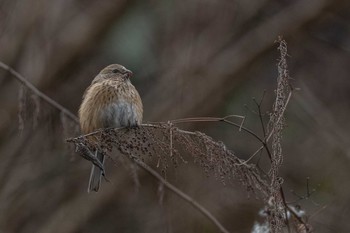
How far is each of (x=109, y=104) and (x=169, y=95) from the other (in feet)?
8.82

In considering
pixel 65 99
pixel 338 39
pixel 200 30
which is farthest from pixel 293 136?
pixel 65 99

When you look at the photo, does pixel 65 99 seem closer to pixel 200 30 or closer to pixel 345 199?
pixel 200 30

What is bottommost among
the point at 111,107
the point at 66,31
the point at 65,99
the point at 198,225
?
the point at 198,225

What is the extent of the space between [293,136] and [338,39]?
1287 mm

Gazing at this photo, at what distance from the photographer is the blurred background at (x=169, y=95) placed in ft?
30.0

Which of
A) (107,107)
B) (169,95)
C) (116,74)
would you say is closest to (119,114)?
(107,107)

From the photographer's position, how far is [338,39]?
11078 mm

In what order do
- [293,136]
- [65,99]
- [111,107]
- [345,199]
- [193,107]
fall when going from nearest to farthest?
[111,107] → [193,107] → [345,199] → [65,99] → [293,136]

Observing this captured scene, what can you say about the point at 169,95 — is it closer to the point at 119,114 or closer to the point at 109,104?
the point at 109,104

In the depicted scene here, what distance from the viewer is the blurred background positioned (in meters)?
9.16

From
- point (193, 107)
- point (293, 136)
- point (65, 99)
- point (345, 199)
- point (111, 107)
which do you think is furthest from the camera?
point (293, 136)

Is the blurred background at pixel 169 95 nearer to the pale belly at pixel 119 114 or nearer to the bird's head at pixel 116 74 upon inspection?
the bird's head at pixel 116 74

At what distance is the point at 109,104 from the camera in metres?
6.78

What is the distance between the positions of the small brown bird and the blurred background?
1419mm
